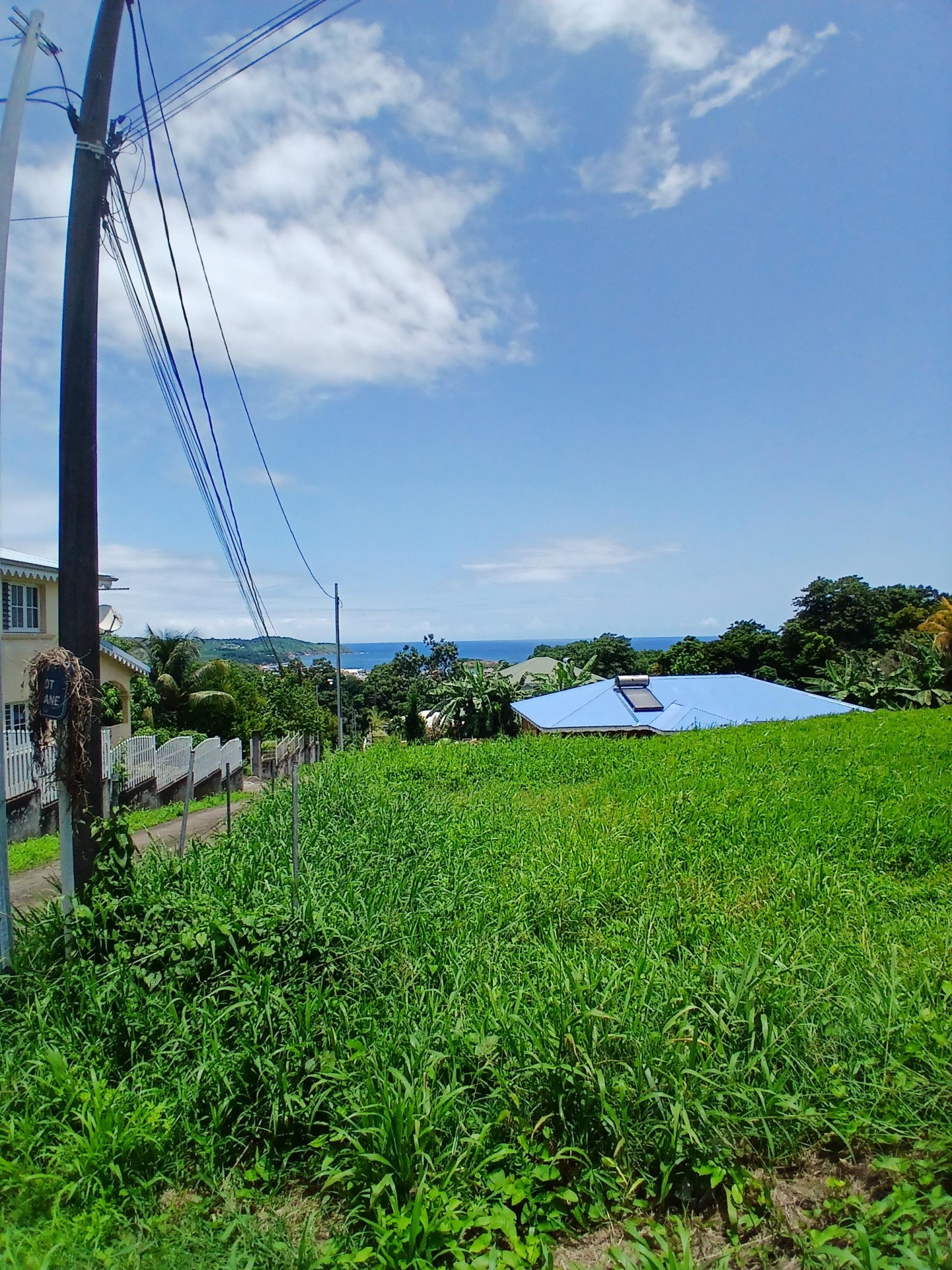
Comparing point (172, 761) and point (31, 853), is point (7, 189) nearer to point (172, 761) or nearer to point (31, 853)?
point (31, 853)

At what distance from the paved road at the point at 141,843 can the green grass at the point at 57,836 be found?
161 mm

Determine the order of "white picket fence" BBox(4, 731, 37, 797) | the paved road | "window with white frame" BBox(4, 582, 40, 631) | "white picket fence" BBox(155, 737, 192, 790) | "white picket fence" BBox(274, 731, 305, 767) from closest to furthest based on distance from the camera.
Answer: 1. the paved road
2. "white picket fence" BBox(4, 731, 37, 797)
3. "window with white frame" BBox(4, 582, 40, 631)
4. "white picket fence" BBox(155, 737, 192, 790)
5. "white picket fence" BBox(274, 731, 305, 767)

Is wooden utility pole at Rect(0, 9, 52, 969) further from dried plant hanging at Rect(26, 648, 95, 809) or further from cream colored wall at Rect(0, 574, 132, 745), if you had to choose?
cream colored wall at Rect(0, 574, 132, 745)

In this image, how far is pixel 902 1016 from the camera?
340 centimetres

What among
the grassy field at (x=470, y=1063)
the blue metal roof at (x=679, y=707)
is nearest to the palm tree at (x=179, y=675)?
the blue metal roof at (x=679, y=707)

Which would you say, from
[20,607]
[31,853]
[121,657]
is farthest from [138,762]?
[31,853]

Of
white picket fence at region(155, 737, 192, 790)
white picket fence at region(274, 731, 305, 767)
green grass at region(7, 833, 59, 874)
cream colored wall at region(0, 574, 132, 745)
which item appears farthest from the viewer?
white picket fence at region(274, 731, 305, 767)

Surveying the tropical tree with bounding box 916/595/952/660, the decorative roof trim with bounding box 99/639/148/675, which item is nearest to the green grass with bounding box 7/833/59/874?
the decorative roof trim with bounding box 99/639/148/675

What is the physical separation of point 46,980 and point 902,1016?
4715 millimetres

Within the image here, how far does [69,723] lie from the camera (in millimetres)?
4645

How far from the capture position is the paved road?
827 cm

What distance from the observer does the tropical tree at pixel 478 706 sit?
25.9 m

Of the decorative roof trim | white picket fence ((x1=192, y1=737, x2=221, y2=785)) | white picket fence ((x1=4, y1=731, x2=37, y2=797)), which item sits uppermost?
the decorative roof trim

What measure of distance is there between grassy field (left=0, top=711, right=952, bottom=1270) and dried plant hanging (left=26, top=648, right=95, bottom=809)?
831mm
